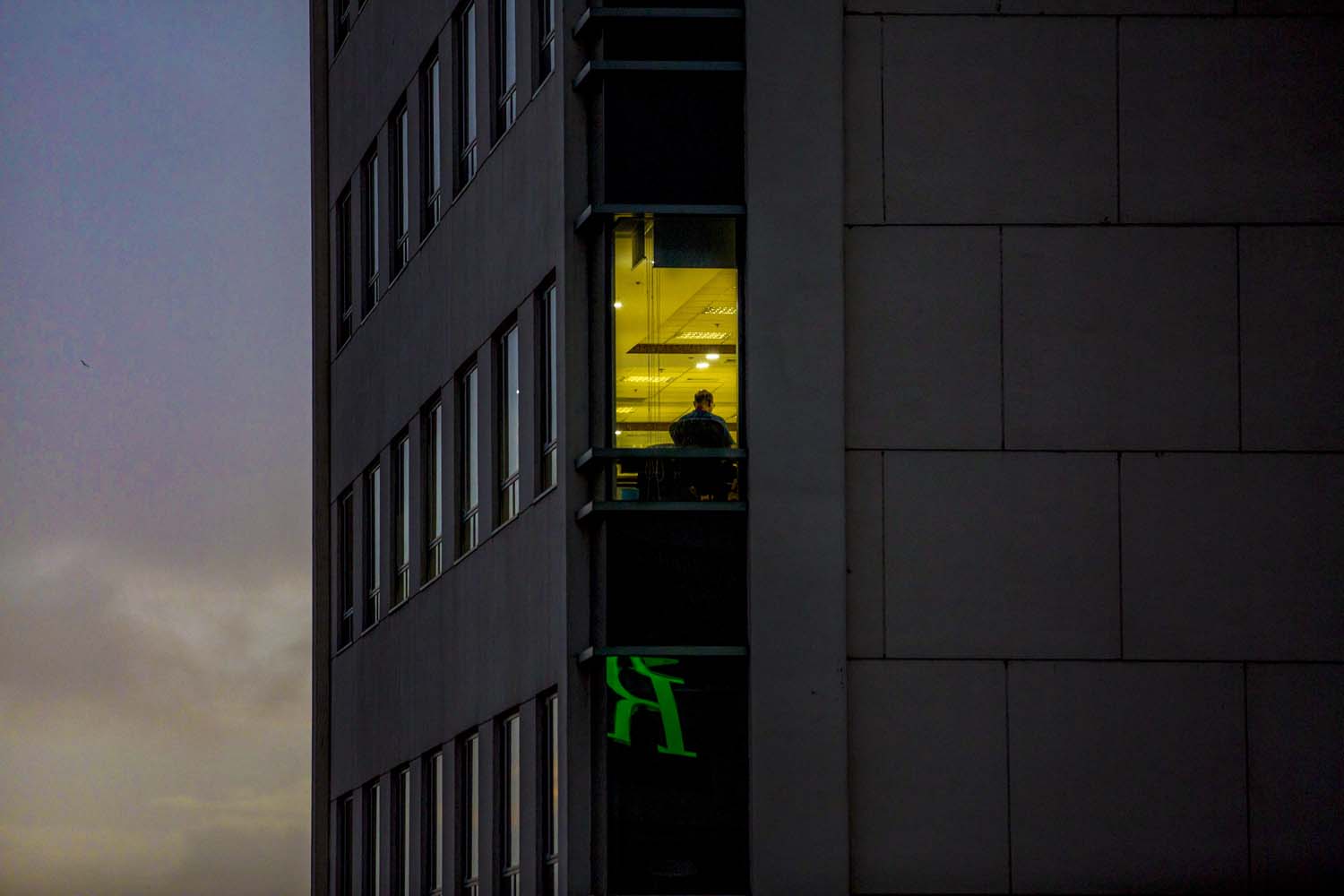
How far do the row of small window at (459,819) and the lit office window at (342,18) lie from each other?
12.7 meters

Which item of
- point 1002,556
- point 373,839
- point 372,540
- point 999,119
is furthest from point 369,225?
point 1002,556

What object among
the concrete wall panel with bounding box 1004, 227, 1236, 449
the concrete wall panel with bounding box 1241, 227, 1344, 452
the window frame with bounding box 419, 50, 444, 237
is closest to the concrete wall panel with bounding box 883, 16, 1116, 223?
the concrete wall panel with bounding box 1004, 227, 1236, 449

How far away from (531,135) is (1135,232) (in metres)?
6.89

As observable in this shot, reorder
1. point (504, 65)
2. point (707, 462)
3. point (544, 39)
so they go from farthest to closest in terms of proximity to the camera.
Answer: point (504, 65) < point (544, 39) < point (707, 462)

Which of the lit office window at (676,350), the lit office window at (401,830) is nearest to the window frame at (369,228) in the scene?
the lit office window at (401,830)

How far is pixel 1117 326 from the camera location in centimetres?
2788

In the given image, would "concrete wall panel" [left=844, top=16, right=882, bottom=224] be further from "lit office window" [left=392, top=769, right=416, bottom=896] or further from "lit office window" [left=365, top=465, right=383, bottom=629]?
"lit office window" [left=365, top=465, right=383, bottom=629]

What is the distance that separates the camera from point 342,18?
150 ft

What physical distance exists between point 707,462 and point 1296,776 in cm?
673

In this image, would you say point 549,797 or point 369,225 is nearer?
point 549,797

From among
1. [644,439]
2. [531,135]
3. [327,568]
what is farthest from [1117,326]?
[327,568]

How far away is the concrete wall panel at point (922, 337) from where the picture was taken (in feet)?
90.5

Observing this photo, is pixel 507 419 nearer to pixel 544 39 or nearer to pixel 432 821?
pixel 544 39

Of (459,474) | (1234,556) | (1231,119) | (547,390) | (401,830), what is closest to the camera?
(1234,556)
